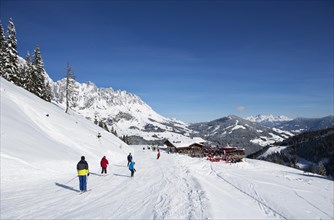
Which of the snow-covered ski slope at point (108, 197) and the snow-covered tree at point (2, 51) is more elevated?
the snow-covered tree at point (2, 51)

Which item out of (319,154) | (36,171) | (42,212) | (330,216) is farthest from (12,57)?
(319,154)

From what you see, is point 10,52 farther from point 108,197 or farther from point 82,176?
point 108,197

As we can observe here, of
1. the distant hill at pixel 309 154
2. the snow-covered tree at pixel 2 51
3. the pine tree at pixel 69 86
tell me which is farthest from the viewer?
the distant hill at pixel 309 154

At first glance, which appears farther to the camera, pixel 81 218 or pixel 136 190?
pixel 136 190

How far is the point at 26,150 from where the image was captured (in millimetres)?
21609

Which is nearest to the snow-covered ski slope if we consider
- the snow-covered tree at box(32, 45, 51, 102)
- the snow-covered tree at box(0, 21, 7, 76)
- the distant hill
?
the snow-covered tree at box(0, 21, 7, 76)

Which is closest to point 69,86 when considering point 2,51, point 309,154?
point 2,51

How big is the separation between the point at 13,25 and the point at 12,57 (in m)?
6.55

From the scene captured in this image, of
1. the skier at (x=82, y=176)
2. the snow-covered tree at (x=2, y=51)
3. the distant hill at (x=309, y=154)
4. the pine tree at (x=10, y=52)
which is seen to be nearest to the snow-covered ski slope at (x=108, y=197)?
the skier at (x=82, y=176)

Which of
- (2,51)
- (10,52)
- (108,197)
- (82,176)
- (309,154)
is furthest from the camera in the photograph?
(309,154)

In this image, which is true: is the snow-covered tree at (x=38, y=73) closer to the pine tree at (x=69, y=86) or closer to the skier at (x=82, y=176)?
the pine tree at (x=69, y=86)

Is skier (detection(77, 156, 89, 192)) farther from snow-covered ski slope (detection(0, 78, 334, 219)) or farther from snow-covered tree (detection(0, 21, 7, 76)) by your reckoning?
snow-covered tree (detection(0, 21, 7, 76))

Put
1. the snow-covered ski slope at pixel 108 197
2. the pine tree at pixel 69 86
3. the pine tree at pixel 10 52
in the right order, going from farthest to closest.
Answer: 1. the pine tree at pixel 69 86
2. the pine tree at pixel 10 52
3. the snow-covered ski slope at pixel 108 197

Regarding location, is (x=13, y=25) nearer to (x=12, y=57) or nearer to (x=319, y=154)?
(x=12, y=57)
